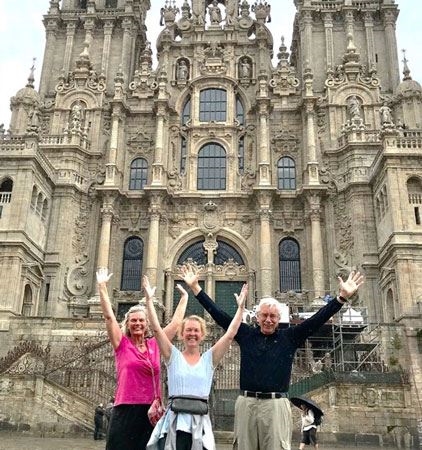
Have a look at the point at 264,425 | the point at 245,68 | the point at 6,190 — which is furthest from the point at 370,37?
the point at 264,425

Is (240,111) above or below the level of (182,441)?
above

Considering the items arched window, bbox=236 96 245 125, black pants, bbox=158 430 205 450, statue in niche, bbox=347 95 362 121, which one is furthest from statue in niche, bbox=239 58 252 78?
black pants, bbox=158 430 205 450

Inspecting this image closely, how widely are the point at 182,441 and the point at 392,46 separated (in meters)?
35.0

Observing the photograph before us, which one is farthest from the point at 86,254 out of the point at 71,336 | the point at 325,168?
the point at 325,168

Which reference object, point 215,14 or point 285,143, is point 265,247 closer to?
point 285,143

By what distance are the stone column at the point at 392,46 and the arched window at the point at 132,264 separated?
18918mm

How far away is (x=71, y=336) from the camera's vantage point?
77.6 feet

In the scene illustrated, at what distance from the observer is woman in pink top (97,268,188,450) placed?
15.3 feet

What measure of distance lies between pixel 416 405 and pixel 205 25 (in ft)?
92.7

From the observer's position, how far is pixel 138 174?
1305 inches

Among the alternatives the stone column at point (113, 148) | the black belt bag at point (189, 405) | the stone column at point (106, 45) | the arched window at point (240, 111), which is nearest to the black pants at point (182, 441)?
the black belt bag at point (189, 405)

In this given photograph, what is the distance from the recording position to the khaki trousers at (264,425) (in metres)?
4.49

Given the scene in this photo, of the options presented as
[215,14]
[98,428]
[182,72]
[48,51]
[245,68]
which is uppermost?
[215,14]

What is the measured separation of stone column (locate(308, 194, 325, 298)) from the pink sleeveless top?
78.9 feet
